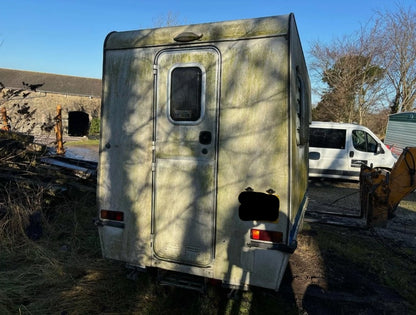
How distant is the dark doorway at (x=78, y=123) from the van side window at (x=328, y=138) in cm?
2731

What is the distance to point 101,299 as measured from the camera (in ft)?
11.0

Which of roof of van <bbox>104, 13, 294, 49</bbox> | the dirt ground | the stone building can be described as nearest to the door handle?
roof of van <bbox>104, 13, 294, 49</bbox>

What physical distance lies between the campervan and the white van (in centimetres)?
775

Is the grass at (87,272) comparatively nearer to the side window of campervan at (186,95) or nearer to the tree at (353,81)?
the side window of campervan at (186,95)

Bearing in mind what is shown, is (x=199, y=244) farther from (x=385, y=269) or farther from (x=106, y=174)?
(x=385, y=269)

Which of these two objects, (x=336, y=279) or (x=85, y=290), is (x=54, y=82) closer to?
(x=85, y=290)

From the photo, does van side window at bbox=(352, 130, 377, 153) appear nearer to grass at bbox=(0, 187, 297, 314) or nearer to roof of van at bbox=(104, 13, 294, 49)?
grass at bbox=(0, 187, 297, 314)

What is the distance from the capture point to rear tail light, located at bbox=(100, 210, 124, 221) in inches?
127

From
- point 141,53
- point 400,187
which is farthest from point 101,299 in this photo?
point 400,187

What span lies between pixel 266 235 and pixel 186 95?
5.18 feet

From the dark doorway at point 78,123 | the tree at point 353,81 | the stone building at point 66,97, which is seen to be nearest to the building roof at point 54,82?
the stone building at point 66,97

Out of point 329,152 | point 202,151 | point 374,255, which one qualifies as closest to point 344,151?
point 329,152

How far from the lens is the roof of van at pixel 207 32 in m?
2.64

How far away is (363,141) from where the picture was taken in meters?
10.3
